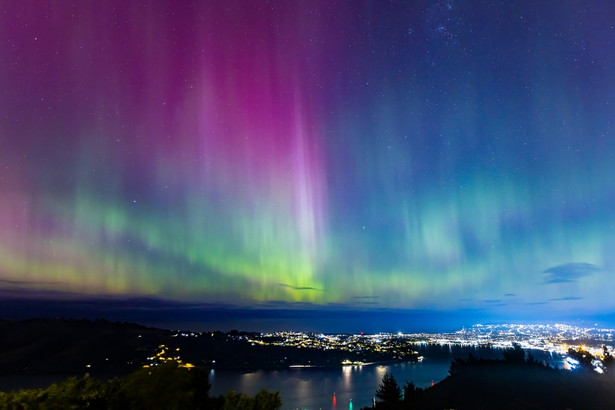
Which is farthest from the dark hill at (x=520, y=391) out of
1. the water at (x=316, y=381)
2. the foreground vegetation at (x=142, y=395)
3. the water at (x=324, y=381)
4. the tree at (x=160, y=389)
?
Result: the water at (x=324, y=381)

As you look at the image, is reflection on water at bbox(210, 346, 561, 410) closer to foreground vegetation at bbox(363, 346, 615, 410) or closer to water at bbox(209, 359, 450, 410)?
water at bbox(209, 359, 450, 410)

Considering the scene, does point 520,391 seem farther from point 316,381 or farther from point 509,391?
point 316,381

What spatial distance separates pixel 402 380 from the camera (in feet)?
473

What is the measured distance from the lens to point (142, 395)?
19672 millimetres

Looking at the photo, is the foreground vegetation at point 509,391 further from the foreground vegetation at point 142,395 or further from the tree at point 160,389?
the tree at point 160,389

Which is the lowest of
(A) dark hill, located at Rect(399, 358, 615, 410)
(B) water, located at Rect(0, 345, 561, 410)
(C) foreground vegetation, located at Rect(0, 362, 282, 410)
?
(B) water, located at Rect(0, 345, 561, 410)

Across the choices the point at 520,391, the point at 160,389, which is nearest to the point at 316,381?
the point at 520,391

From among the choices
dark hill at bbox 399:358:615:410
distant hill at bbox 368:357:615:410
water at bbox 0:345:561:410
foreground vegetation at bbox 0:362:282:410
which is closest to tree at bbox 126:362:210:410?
foreground vegetation at bbox 0:362:282:410

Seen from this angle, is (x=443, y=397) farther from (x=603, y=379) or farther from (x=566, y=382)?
(x=603, y=379)

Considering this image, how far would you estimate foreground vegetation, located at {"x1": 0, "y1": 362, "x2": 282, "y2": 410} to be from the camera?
64.3 ft

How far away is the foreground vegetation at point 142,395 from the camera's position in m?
19.6

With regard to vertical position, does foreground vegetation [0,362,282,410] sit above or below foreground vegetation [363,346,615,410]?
above

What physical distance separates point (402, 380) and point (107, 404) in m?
139

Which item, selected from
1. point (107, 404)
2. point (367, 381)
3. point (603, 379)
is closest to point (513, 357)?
point (603, 379)
